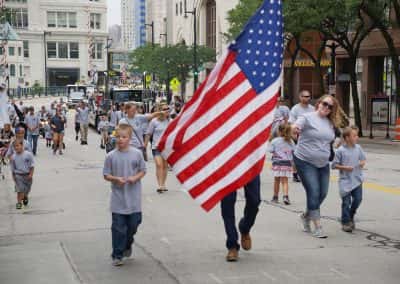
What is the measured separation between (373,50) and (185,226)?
29.6 meters

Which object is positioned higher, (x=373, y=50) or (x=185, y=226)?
(x=373, y=50)

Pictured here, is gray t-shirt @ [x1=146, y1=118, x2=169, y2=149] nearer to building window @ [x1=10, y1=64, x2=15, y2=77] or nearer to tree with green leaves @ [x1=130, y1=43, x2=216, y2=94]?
tree with green leaves @ [x1=130, y1=43, x2=216, y2=94]

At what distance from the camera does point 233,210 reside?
7.74m

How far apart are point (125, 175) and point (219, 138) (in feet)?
4.34

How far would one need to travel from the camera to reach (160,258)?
8125 millimetres

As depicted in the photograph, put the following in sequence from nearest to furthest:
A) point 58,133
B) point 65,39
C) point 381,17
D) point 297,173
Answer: point 297,173 → point 58,133 → point 381,17 → point 65,39

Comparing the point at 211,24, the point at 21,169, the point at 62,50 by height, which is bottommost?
the point at 21,169

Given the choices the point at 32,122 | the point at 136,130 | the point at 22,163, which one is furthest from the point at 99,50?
the point at 22,163

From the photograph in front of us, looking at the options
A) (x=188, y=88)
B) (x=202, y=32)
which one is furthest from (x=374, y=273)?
(x=188, y=88)

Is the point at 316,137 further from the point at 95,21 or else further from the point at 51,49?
the point at 51,49

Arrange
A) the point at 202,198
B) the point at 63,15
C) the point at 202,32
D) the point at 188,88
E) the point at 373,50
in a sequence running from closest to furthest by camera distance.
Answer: the point at 202,198, the point at 373,50, the point at 202,32, the point at 188,88, the point at 63,15

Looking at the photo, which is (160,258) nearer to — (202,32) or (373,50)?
(373,50)

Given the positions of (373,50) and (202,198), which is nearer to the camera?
(202,198)

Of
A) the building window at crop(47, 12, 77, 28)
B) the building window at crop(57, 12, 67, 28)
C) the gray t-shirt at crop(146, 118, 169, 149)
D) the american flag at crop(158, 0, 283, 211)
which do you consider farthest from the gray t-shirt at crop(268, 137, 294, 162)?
the building window at crop(57, 12, 67, 28)
